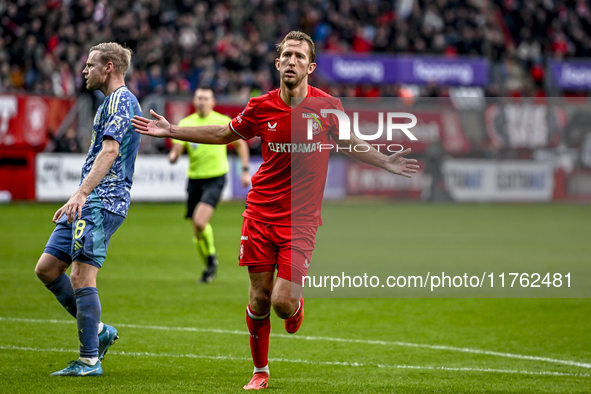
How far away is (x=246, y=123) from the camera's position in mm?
5234

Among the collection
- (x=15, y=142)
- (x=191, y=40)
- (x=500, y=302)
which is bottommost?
(x=500, y=302)

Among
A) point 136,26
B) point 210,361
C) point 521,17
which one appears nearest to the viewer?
point 210,361

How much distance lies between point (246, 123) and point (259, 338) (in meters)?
1.46

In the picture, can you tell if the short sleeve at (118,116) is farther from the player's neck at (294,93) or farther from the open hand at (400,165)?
the open hand at (400,165)

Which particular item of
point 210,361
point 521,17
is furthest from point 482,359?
point 521,17

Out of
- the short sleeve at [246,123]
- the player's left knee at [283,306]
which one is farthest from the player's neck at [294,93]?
the player's left knee at [283,306]

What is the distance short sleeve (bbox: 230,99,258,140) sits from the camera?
5219mm

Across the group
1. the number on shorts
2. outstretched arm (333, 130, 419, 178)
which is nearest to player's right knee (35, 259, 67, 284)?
the number on shorts

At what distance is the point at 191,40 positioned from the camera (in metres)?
23.3

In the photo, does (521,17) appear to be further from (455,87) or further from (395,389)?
(395,389)

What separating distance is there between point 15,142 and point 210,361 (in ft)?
45.9

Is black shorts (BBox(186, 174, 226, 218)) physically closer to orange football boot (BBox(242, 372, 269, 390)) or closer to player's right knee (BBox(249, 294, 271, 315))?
player's right knee (BBox(249, 294, 271, 315))

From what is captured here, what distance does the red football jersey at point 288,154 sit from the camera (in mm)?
5168

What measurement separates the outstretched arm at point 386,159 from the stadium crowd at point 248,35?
15.9 metres
